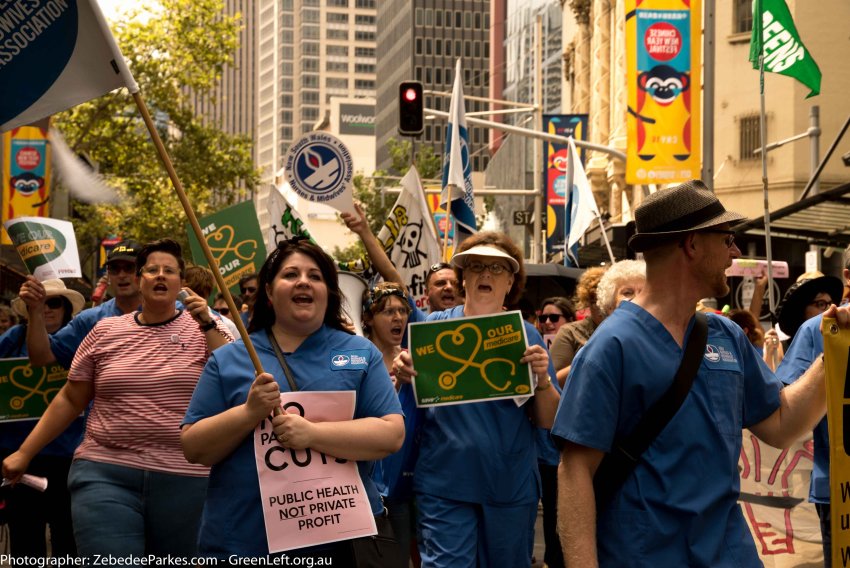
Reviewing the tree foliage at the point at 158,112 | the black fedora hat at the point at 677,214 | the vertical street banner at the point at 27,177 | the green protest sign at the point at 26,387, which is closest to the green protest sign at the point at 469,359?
the black fedora hat at the point at 677,214

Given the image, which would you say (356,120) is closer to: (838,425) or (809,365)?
(809,365)

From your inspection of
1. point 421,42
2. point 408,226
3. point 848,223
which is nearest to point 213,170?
point 848,223

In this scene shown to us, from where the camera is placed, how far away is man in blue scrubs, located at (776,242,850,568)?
6.69 metres

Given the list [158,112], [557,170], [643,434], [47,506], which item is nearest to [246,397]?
[643,434]

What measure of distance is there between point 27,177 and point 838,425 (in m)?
24.8

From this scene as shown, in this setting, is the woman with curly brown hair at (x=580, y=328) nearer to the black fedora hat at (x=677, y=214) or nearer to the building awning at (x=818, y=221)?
the black fedora hat at (x=677, y=214)

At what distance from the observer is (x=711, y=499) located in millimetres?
3977

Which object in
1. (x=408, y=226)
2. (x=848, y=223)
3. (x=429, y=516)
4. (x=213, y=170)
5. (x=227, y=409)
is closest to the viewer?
(x=227, y=409)

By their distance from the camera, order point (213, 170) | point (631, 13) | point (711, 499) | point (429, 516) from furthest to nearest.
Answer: point (213, 170), point (631, 13), point (429, 516), point (711, 499)

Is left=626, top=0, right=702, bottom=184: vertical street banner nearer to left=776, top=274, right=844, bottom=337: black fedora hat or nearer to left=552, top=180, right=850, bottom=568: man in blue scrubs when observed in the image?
left=776, top=274, right=844, bottom=337: black fedora hat

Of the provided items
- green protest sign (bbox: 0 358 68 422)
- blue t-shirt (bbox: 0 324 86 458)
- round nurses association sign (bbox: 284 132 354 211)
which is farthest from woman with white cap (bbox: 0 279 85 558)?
round nurses association sign (bbox: 284 132 354 211)

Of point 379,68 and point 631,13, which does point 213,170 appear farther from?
point 379,68

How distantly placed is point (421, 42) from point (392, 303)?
149 meters

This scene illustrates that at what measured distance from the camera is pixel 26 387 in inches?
327
